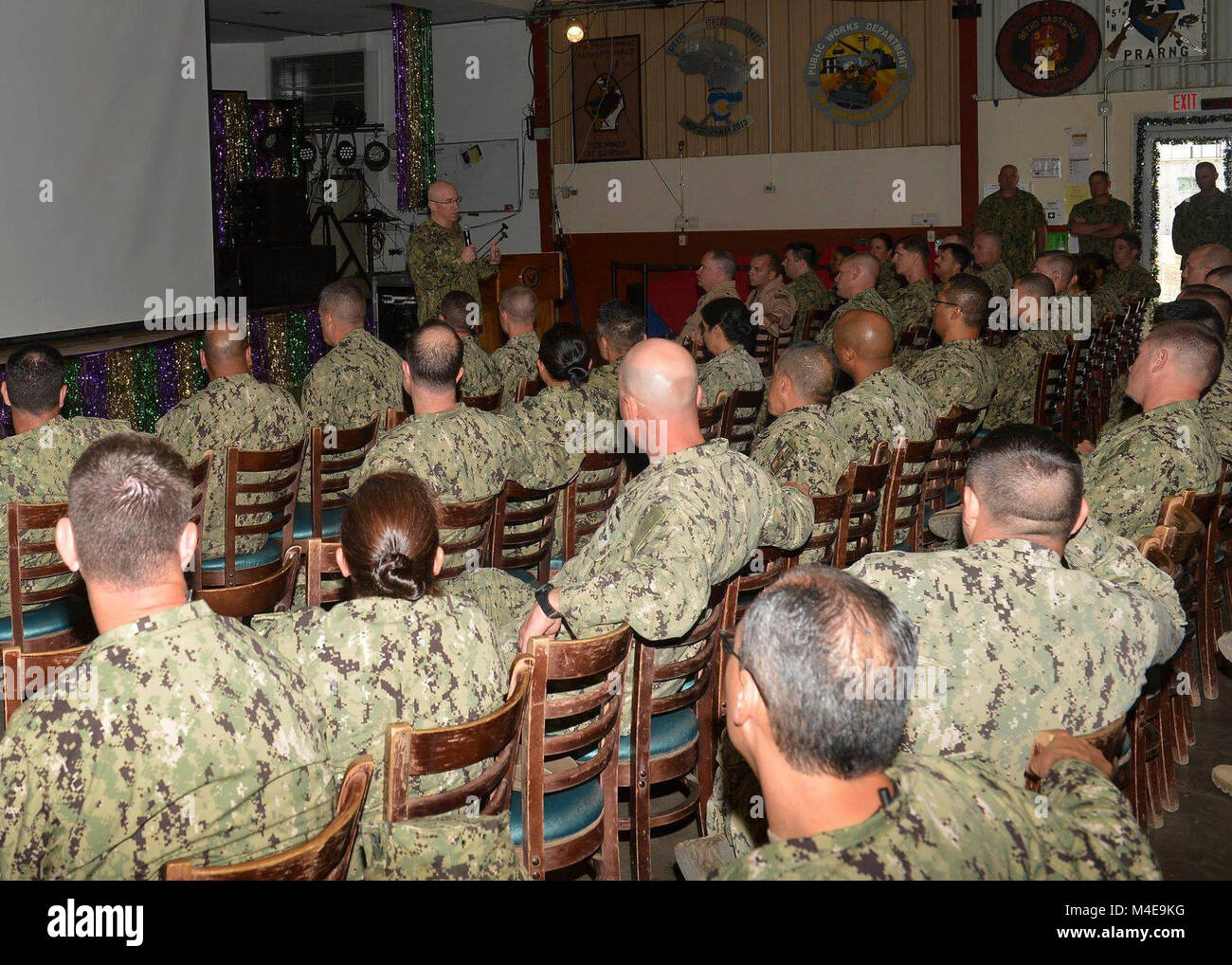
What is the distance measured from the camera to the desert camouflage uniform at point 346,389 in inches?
224

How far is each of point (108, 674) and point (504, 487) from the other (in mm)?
2142

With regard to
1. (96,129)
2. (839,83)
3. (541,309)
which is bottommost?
(541,309)

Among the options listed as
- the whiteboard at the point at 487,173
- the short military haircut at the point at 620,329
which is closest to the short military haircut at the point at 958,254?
the short military haircut at the point at 620,329

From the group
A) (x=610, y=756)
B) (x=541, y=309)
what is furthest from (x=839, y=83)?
(x=610, y=756)

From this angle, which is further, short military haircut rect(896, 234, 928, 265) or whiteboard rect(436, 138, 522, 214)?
whiteboard rect(436, 138, 522, 214)

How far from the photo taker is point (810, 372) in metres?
4.33

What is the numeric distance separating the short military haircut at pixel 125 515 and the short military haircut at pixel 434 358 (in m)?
2.03

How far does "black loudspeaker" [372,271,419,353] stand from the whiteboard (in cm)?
231

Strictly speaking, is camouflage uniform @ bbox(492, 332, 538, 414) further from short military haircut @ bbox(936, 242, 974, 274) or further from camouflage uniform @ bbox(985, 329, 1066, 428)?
short military haircut @ bbox(936, 242, 974, 274)

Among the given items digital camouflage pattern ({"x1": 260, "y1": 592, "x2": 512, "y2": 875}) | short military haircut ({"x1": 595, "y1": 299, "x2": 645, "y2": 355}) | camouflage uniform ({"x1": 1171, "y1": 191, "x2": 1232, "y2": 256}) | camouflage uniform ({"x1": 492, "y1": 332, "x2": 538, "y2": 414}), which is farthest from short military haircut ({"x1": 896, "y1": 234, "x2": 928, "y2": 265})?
digital camouflage pattern ({"x1": 260, "y1": 592, "x2": 512, "y2": 875})

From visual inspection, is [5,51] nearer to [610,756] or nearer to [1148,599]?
[610,756]

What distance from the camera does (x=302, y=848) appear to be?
5.23 feet

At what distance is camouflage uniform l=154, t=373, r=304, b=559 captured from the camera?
15.2ft

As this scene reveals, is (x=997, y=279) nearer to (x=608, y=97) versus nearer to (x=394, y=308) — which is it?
(x=394, y=308)
